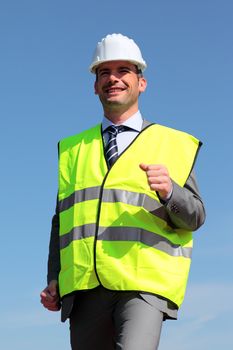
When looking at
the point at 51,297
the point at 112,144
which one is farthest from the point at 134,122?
the point at 51,297

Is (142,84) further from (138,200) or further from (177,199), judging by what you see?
(177,199)

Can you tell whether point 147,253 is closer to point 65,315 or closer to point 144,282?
point 144,282

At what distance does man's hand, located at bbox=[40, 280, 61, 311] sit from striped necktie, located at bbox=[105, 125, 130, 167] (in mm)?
1054

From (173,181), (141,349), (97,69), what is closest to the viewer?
(141,349)

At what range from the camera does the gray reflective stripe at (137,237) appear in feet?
17.4

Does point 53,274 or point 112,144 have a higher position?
point 112,144

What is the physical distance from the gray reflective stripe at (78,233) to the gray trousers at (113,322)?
414mm

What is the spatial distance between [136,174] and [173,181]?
1.07 ft

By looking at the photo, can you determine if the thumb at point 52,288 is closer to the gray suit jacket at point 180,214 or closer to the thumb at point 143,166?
the gray suit jacket at point 180,214

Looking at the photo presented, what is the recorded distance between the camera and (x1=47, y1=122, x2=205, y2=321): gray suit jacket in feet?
17.1

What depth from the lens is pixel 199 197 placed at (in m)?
5.63

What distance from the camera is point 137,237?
531 cm

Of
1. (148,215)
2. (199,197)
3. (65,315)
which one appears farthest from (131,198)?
(65,315)

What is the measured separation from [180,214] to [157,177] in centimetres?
42
